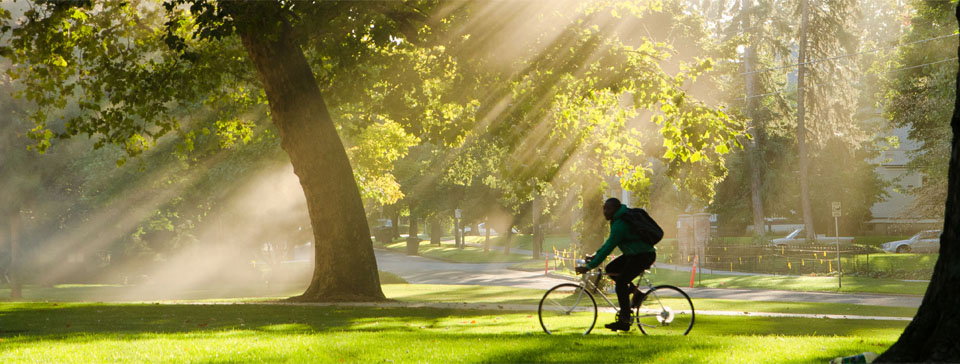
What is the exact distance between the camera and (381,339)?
9484 millimetres

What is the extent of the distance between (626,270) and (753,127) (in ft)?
125

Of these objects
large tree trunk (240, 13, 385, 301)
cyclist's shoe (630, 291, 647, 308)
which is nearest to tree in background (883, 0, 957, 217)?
large tree trunk (240, 13, 385, 301)

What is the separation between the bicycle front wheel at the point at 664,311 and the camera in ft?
33.7

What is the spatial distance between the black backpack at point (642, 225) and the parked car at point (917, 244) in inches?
1668

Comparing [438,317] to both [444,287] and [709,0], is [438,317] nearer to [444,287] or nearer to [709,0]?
[444,287]

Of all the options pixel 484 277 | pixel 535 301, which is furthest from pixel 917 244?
pixel 535 301

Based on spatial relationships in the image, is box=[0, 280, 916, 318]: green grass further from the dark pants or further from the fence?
the dark pants

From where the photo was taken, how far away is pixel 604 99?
787 inches

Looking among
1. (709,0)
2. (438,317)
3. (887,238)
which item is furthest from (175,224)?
(887,238)

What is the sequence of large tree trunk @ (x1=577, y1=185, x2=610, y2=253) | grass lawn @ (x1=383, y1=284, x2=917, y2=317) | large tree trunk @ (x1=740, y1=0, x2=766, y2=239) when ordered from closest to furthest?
grass lawn @ (x1=383, y1=284, x2=917, y2=317)
large tree trunk @ (x1=577, y1=185, x2=610, y2=253)
large tree trunk @ (x1=740, y1=0, x2=766, y2=239)

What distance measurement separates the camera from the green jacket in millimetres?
9508

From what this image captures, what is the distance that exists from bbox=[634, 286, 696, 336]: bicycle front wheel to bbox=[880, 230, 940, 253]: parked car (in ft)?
134

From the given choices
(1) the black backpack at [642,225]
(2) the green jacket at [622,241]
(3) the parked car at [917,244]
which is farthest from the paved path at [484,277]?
(3) the parked car at [917,244]

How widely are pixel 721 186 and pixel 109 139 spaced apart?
40.4 metres
